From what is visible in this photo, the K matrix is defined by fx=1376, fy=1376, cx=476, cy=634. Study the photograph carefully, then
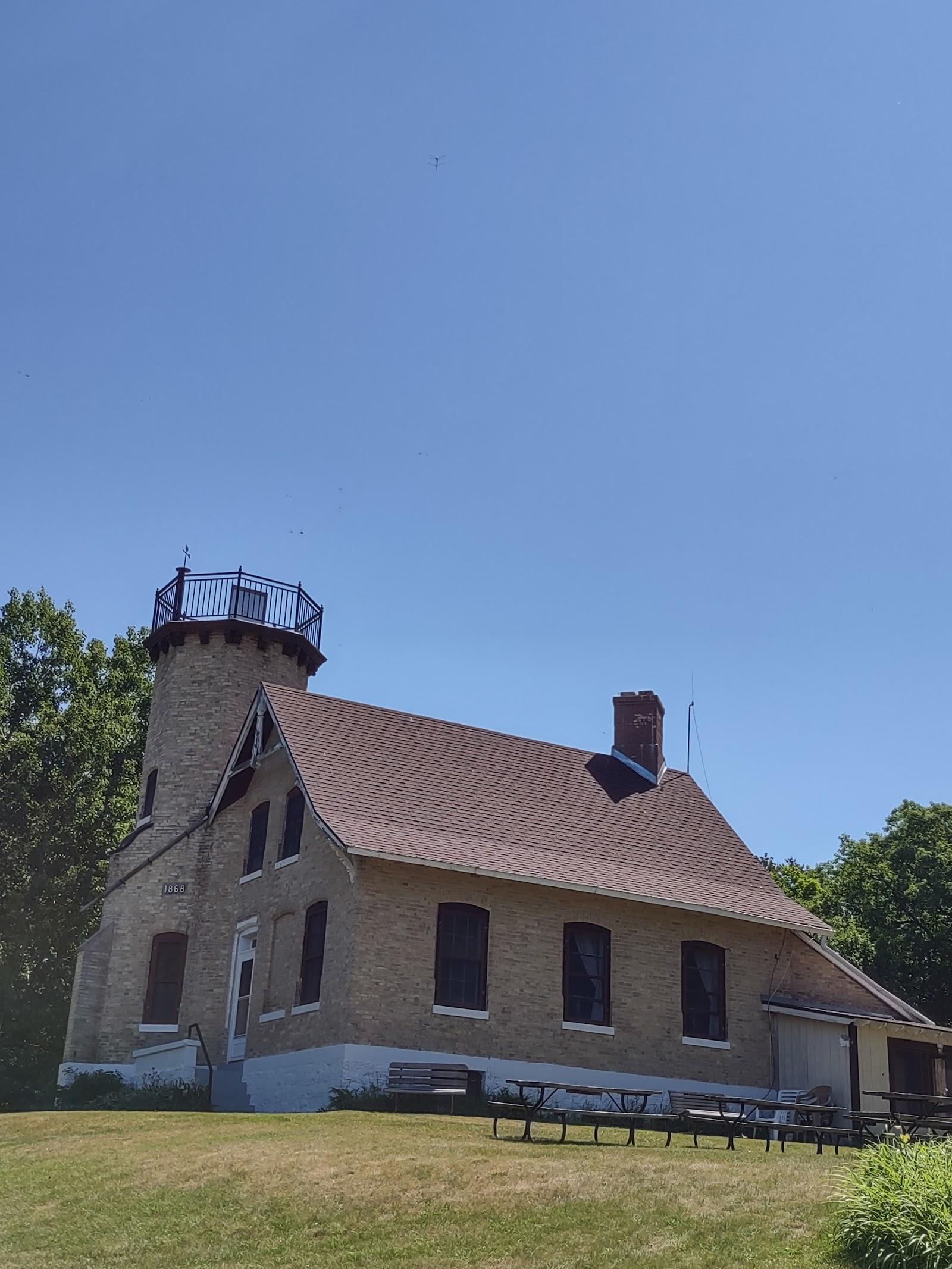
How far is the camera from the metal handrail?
25.7 m

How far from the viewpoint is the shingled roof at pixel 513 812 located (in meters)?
24.7

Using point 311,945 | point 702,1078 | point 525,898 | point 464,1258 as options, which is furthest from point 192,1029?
point 464,1258

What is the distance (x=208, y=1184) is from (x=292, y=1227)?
2.02 m

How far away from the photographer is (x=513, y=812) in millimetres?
27453

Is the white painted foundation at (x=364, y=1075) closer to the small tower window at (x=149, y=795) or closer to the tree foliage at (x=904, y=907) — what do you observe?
the small tower window at (x=149, y=795)

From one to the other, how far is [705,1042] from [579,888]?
4.30 m

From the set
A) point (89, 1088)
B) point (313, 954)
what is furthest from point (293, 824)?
point (89, 1088)

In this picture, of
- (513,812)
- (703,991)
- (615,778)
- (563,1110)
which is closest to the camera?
(563,1110)

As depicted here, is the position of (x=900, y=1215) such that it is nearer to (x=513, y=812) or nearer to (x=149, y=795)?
(x=513, y=812)

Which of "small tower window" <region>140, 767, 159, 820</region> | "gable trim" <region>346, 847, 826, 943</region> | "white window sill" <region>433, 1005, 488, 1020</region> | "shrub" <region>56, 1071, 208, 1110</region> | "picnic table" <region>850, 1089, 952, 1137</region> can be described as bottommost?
"shrub" <region>56, 1071, 208, 1110</region>

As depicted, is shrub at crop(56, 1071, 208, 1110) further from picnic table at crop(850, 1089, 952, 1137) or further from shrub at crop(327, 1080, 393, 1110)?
picnic table at crop(850, 1089, 952, 1137)

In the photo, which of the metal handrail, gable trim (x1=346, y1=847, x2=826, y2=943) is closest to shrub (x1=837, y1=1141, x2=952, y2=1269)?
gable trim (x1=346, y1=847, x2=826, y2=943)

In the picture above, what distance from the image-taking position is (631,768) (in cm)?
3212

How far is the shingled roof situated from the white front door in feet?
13.9
